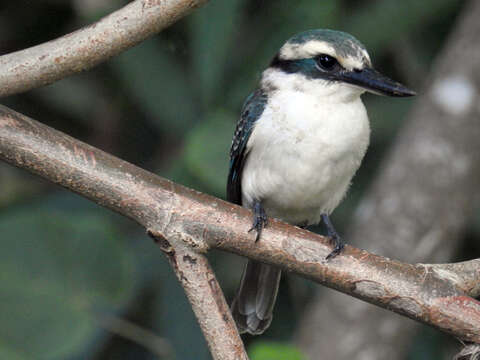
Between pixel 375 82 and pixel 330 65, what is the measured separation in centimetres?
20

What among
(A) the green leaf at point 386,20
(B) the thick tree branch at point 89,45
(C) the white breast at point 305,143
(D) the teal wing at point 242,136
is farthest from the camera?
(A) the green leaf at point 386,20

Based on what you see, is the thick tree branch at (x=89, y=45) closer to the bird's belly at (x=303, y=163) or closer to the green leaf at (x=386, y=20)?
the bird's belly at (x=303, y=163)

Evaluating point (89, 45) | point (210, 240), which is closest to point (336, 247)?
point (210, 240)

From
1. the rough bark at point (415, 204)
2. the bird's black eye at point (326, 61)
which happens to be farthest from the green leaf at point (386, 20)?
the bird's black eye at point (326, 61)

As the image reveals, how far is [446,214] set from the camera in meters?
3.50

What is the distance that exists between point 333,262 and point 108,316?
4.23ft

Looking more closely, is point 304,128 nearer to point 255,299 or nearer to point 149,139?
point 255,299

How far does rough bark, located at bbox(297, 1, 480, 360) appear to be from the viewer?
11.0 ft

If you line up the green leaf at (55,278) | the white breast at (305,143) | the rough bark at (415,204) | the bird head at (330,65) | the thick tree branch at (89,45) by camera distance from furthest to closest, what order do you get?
the rough bark at (415,204) → the green leaf at (55,278) → the white breast at (305,143) → the bird head at (330,65) → the thick tree branch at (89,45)

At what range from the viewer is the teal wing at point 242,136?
2.71 metres

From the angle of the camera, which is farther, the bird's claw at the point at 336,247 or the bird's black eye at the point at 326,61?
the bird's black eye at the point at 326,61

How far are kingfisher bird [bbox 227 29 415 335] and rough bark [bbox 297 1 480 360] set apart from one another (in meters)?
0.64

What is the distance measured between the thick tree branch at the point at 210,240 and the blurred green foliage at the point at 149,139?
40 cm

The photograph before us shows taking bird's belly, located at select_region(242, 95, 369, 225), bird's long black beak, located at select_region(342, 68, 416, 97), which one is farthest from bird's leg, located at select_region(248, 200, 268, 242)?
bird's long black beak, located at select_region(342, 68, 416, 97)
